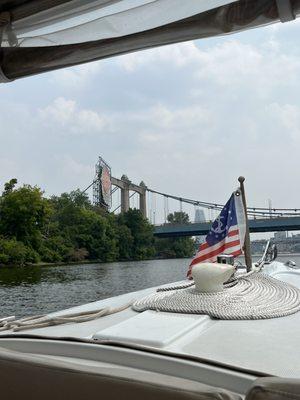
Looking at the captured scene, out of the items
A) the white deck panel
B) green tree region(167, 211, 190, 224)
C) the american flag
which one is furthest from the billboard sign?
the white deck panel

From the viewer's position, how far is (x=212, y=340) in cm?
182

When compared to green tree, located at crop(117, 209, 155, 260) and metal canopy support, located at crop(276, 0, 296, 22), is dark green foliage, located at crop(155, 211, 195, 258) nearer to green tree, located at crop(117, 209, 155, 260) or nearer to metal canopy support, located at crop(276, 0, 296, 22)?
green tree, located at crop(117, 209, 155, 260)

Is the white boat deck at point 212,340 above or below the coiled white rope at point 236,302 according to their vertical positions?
below

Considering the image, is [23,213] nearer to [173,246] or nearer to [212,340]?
[173,246]

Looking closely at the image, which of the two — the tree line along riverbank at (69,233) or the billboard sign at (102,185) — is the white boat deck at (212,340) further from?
the billboard sign at (102,185)

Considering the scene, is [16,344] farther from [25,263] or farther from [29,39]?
[25,263]

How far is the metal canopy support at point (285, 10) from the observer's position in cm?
142

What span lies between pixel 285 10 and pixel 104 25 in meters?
0.64

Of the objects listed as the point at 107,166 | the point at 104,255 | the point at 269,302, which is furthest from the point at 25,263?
the point at 269,302

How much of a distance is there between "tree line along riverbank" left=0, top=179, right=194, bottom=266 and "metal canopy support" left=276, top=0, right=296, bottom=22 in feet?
122

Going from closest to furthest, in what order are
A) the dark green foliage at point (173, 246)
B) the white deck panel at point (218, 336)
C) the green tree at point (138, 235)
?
the white deck panel at point (218, 336) < the green tree at point (138, 235) < the dark green foliage at point (173, 246)

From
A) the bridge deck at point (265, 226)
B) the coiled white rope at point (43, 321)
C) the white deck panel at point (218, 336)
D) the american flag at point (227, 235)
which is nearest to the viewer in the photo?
the white deck panel at point (218, 336)

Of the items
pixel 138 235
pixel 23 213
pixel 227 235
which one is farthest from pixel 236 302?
pixel 138 235

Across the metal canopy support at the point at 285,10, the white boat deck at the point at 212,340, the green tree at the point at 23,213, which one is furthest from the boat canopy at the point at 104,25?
the green tree at the point at 23,213
